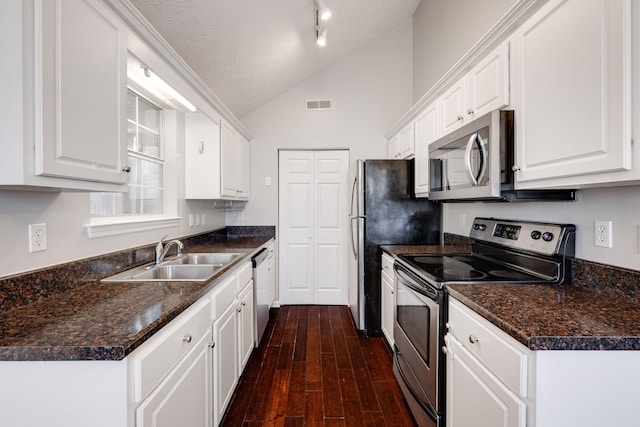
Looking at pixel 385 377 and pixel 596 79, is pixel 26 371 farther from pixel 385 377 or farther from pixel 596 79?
pixel 385 377

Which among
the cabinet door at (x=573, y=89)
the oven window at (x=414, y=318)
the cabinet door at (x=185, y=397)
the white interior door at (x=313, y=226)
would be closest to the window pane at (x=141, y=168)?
the cabinet door at (x=185, y=397)

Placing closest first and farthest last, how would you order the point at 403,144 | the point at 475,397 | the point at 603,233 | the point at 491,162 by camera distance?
the point at 475,397
the point at 603,233
the point at 491,162
the point at 403,144

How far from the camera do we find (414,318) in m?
1.89

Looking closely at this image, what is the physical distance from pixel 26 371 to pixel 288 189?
3.32 meters

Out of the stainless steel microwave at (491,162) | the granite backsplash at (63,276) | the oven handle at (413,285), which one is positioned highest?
the stainless steel microwave at (491,162)

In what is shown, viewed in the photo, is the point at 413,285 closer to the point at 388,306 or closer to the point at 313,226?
the point at 388,306

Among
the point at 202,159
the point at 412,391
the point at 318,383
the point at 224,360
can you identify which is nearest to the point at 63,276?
the point at 224,360

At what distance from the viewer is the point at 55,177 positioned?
3.29 feet

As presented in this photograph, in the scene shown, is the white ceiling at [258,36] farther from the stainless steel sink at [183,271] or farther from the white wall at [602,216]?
the white wall at [602,216]

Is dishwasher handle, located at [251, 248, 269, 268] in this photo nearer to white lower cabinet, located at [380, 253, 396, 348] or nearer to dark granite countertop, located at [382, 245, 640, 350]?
white lower cabinet, located at [380, 253, 396, 348]

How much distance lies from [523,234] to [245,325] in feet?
6.48

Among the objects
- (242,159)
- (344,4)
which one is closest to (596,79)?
(344,4)

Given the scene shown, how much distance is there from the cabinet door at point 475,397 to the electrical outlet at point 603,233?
77 centimetres

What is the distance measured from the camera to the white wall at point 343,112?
156 inches
